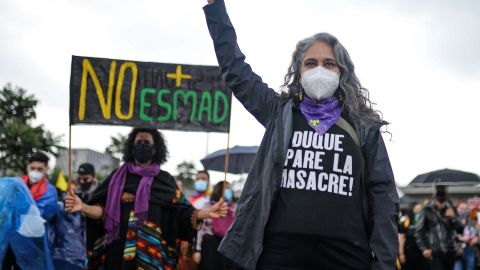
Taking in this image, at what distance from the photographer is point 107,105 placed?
6105 millimetres

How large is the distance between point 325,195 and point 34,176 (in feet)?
20.1

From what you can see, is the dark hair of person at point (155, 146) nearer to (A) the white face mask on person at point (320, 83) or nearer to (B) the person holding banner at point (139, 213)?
(B) the person holding banner at point (139, 213)

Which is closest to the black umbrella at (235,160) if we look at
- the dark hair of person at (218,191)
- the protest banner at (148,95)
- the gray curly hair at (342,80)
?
the dark hair of person at (218,191)

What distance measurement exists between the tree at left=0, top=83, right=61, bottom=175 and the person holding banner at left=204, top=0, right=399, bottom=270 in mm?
29184

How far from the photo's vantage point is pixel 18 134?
108ft

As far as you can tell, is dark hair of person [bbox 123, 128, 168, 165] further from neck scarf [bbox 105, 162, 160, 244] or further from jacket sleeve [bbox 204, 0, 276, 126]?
jacket sleeve [bbox 204, 0, 276, 126]

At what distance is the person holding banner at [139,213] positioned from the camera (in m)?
5.57

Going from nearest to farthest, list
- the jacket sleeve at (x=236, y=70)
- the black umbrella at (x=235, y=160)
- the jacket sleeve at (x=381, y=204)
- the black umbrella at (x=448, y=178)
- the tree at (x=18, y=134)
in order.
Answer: the jacket sleeve at (x=381, y=204)
the jacket sleeve at (x=236, y=70)
the black umbrella at (x=448, y=178)
the black umbrella at (x=235, y=160)
the tree at (x=18, y=134)

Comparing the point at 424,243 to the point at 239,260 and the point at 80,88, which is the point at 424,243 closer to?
the point at 80,88

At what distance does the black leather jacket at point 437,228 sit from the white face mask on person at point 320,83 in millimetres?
7436

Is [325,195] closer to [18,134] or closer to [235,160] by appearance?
[235,160]

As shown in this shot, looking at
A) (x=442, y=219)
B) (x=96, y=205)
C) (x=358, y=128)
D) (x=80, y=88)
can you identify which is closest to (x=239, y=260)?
(x=358, y=128)

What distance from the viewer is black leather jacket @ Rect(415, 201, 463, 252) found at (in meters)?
9.97

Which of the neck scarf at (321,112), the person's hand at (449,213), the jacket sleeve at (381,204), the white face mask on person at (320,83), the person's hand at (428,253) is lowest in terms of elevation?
the person's hand at (428,253)
